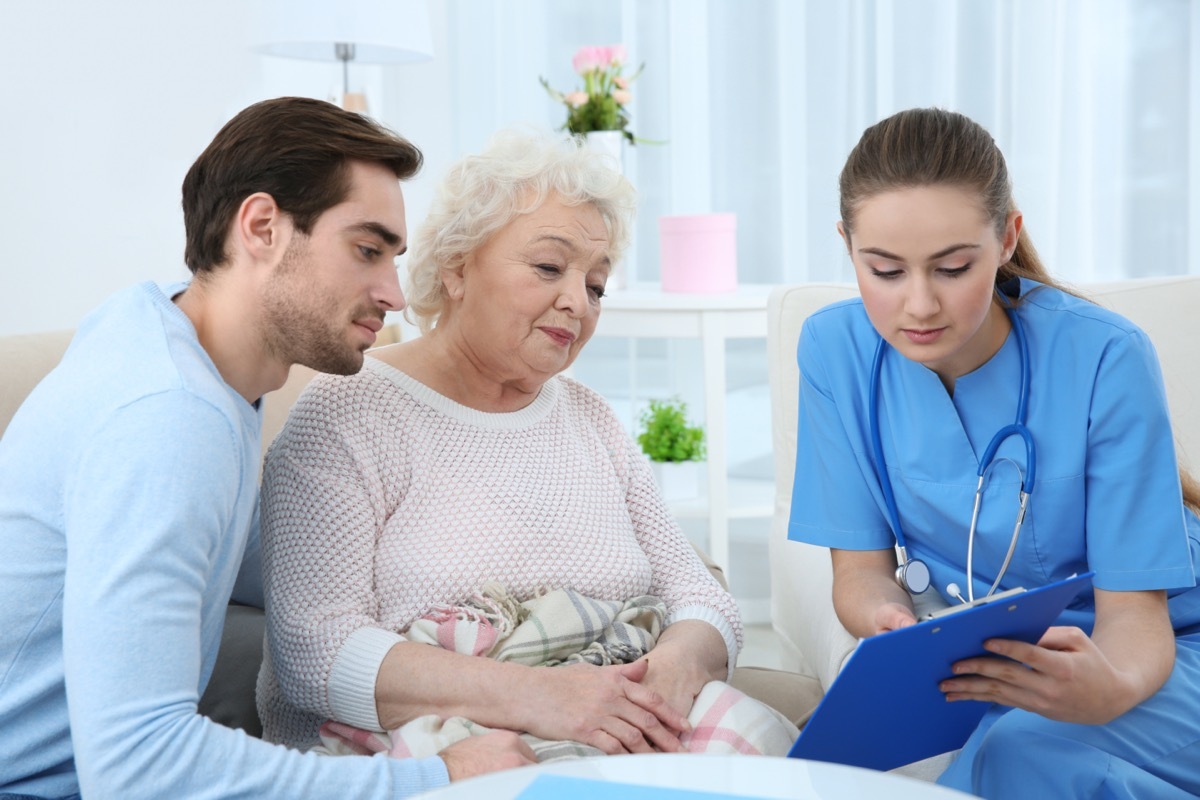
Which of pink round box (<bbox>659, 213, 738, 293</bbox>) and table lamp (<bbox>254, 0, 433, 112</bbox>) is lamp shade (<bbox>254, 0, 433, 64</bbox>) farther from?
pink round box (<bbox>659, 213, 738, 293</bbox>)

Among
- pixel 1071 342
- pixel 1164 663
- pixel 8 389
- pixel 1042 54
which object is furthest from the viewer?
pixel 1042 54

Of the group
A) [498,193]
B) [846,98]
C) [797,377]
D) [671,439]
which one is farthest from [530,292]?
[846,98]

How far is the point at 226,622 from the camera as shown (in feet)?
5.28

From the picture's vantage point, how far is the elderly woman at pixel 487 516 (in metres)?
1.32

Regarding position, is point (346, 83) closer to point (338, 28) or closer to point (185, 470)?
point (338, 28)

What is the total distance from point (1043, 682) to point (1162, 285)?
951 mm

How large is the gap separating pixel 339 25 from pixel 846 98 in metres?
1.52

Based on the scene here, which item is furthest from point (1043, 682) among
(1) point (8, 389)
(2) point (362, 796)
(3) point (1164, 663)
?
(1) point (8, 389)

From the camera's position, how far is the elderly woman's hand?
1.30 meters

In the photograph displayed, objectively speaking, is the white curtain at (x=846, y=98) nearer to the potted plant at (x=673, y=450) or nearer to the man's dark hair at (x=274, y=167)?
the potted plant at (x=673, y=450)

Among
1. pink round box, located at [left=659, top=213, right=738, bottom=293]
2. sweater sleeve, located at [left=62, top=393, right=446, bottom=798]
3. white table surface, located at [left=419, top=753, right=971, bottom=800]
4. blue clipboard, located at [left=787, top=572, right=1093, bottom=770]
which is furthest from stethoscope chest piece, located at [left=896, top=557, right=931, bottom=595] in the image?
pink round box, located at [left=659, top=213, right=738, bottom=293]

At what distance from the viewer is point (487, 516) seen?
4.78ft

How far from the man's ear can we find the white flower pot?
1.81 metres

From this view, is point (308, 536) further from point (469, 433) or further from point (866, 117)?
point (866, 117)
